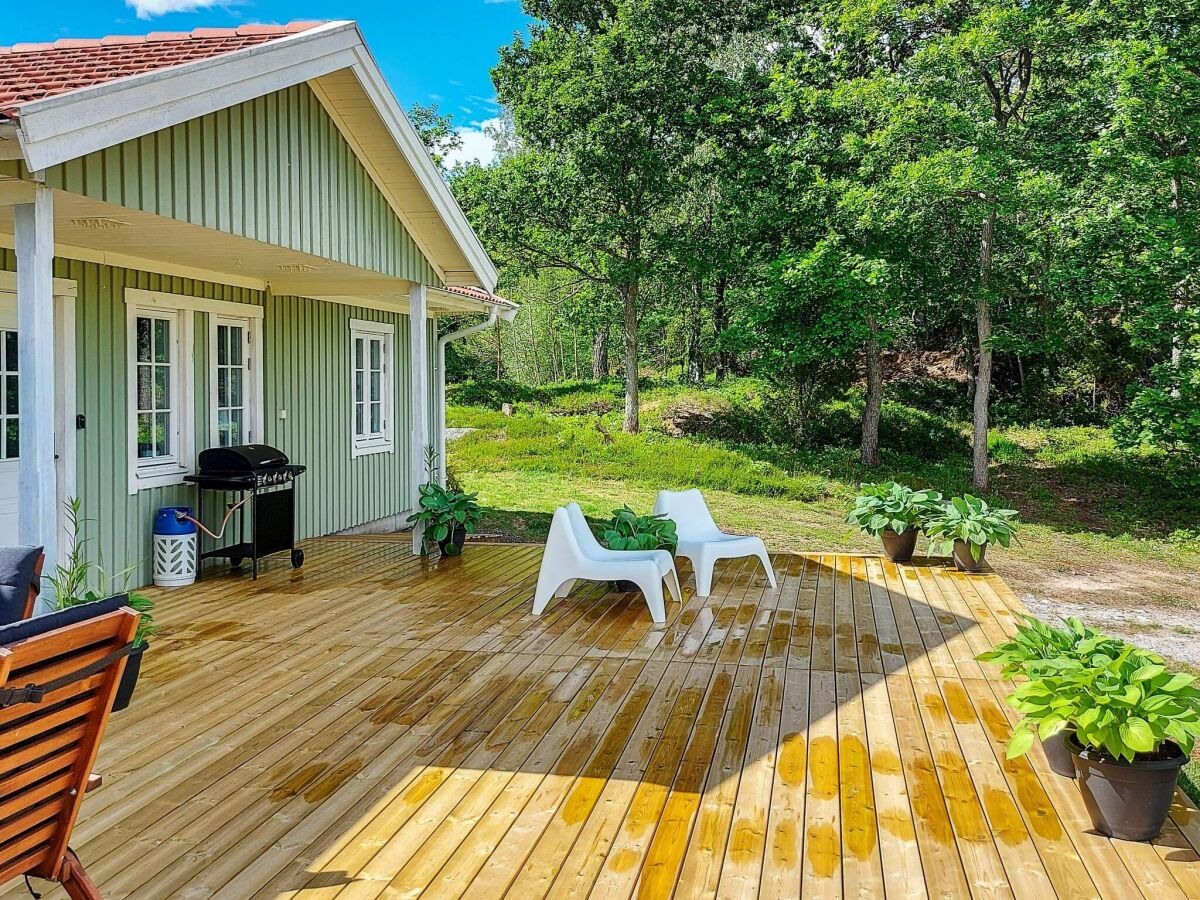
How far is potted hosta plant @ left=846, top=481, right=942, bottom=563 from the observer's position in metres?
7.42

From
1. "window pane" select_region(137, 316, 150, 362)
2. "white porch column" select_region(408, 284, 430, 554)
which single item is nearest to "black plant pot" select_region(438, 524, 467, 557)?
"white porch column" select_region(408, 284, 430, 554)

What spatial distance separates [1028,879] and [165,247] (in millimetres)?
5447

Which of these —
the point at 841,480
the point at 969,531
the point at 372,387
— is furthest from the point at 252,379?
the point at 841,480

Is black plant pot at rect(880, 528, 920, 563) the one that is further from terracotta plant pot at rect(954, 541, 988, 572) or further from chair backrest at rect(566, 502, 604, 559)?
chair backrest at rect(566, 502, 604, 559)

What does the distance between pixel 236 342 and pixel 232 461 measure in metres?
Result: 1.27

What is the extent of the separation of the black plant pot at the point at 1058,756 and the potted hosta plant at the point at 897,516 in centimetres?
417

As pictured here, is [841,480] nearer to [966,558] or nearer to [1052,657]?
[966,558]

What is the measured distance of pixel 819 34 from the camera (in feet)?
52.1

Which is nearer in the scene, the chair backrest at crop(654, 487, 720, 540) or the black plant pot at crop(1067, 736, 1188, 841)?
the black plant pot at crop(1067, 736, 1188, 841)

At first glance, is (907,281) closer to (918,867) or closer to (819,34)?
(819,34)

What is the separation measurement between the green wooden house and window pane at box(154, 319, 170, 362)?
1 centimetres

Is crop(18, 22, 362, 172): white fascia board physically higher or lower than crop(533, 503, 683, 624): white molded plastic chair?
higher

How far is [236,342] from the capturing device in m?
7.46

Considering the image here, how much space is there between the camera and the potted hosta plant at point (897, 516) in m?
7.42
